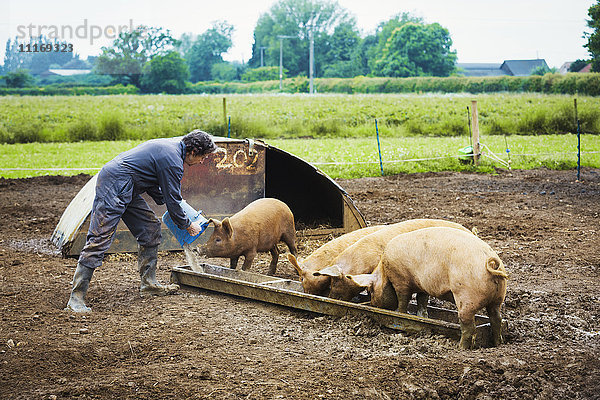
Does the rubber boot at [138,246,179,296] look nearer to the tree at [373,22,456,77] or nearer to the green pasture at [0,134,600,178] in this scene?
the green pasture at [0,134,600,178]

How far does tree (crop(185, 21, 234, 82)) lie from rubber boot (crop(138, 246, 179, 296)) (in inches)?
3495

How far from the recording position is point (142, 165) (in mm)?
6008

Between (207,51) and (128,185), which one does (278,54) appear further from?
(128,185)

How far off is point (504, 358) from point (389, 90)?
4997 cm

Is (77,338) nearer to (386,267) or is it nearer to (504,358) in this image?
(386,267)

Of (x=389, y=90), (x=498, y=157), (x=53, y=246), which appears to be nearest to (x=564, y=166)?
(x=498, y=157)

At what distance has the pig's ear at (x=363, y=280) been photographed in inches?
212

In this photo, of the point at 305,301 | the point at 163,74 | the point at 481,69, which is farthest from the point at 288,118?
the point at 481,69

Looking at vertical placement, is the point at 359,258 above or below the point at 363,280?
above

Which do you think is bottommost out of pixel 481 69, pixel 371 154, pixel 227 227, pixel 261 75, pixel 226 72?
pixel 227 227

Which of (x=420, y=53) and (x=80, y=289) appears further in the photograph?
(x=420, y=53)

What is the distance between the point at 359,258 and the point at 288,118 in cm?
2450

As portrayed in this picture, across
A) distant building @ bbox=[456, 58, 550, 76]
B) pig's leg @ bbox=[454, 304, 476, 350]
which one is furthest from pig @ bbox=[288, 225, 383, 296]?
distant building @ bbox=[456, 58, 550, 76]

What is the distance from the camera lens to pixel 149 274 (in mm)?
6547
